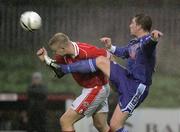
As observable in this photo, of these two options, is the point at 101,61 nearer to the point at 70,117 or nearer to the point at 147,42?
the point at 147,42

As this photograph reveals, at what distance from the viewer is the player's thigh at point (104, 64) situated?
9977 millimetres

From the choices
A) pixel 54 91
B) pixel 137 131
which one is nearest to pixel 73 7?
pixel 54 91

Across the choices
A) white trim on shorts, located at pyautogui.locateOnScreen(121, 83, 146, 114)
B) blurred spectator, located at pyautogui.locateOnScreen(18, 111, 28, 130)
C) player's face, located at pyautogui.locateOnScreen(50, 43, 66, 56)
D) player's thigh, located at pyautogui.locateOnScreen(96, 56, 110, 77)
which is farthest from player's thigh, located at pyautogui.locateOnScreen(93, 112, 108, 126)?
blurred spectator, located at pyautogui.locateOnScreen(18, 111, 28, 130)

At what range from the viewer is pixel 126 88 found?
10031mm

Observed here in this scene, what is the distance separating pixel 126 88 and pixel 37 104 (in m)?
3.60

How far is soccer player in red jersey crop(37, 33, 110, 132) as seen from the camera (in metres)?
10.2

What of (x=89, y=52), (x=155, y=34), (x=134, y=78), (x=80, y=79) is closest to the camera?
(x=155, y=34)

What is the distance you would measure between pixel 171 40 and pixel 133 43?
353 centimetres

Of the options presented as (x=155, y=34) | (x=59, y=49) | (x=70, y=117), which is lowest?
(x=70, y=117)

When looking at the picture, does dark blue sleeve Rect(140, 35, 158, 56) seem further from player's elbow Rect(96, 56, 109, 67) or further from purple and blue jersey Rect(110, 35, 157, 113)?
player's elbow Rect(96, 56, 109, 67)

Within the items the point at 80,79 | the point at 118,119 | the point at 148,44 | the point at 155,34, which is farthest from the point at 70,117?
the point at 155,34

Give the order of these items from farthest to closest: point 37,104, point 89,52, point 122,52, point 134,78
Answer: point 37,104, point 122,52, point 89,52, point 134,78

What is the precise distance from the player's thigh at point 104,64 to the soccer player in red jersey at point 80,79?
0.12 meters

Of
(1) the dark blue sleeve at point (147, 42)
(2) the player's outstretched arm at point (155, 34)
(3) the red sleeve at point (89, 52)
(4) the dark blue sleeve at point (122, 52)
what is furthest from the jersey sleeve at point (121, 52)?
(2) the player's outstretched arm at point (155, 34)
